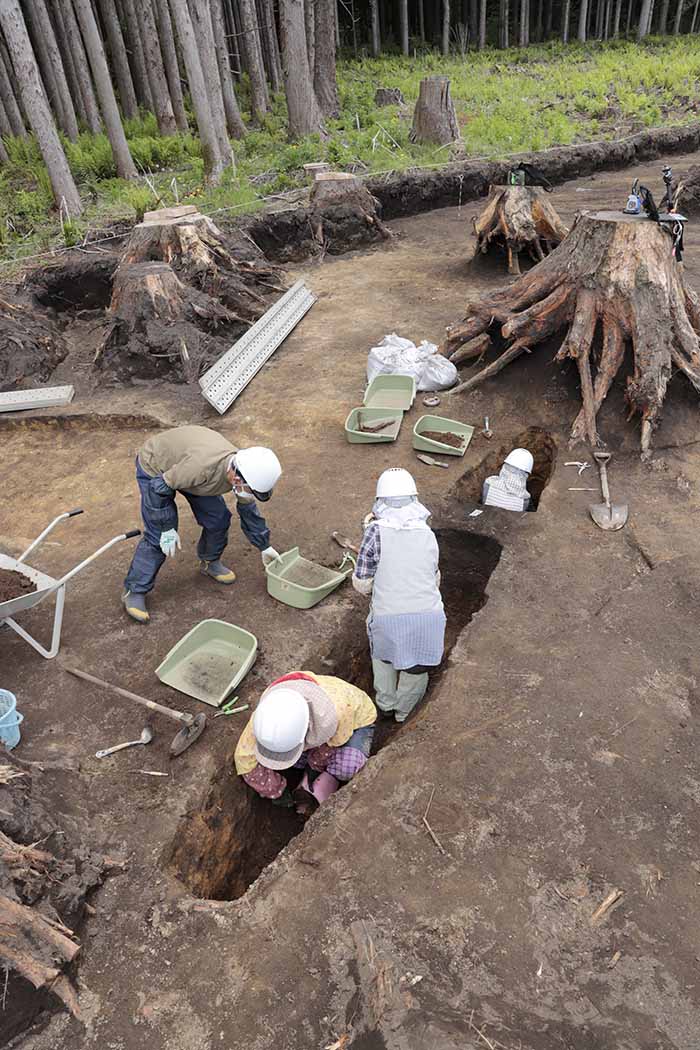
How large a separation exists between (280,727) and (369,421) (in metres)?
4.22

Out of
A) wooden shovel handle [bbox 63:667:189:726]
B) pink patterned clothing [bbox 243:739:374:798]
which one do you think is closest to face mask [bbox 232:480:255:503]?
wooden shovel handle [bbox 63:667:189:726]

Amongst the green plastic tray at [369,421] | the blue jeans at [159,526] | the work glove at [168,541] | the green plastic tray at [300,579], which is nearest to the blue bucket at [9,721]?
the blue jeans at [159,526]

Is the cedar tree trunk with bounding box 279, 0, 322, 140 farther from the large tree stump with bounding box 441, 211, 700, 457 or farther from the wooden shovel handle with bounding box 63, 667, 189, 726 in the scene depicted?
the wooden shovel handle with bounding box 63, 667, 189, 726

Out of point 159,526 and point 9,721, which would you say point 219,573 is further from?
point 9,721

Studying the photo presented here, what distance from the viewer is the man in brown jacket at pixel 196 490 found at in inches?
165

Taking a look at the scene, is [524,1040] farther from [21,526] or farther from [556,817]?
[21,526]

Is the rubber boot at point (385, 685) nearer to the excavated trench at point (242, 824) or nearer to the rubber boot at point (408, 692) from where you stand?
the rubber boot at point (408, 692)

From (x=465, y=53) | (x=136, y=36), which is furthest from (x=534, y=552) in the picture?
(x=465, y=53)

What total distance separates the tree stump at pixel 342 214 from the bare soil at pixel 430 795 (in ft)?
24.1

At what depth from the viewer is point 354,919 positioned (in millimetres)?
2867

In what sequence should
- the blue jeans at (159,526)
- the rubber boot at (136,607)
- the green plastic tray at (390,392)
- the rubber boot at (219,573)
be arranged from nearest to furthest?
the blue jeans at (159,526) → the rubber boot at (136,607) → the rubber boot at (219,573) → the green plastic tray at (390,392)

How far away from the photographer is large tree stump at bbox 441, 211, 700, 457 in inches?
238

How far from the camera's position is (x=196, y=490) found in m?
4.40

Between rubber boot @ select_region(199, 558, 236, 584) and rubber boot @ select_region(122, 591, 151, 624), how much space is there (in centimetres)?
57
